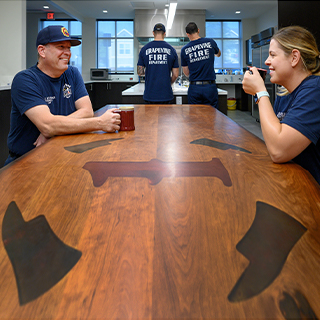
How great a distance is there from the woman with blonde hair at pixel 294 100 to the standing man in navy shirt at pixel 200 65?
7.40 feet

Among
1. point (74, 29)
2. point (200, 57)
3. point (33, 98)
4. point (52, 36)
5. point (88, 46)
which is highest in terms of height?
point (74, 29)

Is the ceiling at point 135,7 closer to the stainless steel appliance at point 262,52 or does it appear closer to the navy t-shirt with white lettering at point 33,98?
the stainless steel appliance at point 262,52

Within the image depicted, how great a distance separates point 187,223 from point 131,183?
0.76ft

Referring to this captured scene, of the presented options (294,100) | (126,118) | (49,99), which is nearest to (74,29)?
(49,99)

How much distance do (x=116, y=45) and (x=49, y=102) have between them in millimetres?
9502

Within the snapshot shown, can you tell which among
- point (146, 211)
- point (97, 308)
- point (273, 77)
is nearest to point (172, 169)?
point (146, 211)

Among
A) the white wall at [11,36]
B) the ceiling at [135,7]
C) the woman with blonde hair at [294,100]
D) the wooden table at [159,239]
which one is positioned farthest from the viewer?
the ceiling at [135,7]

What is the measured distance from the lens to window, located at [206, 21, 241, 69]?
10289mm

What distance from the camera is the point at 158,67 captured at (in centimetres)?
341

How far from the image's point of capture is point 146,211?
0.63 meters

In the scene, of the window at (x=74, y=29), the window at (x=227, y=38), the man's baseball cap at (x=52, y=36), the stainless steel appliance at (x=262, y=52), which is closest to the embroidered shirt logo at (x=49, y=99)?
the man's baseball cap at (x=52, y=36)

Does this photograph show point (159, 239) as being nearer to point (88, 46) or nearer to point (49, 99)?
point (49, 99)

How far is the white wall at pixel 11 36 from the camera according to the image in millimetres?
4938

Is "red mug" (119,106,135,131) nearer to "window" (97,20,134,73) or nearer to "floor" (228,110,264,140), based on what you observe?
"floor" (228,110,264,140)
